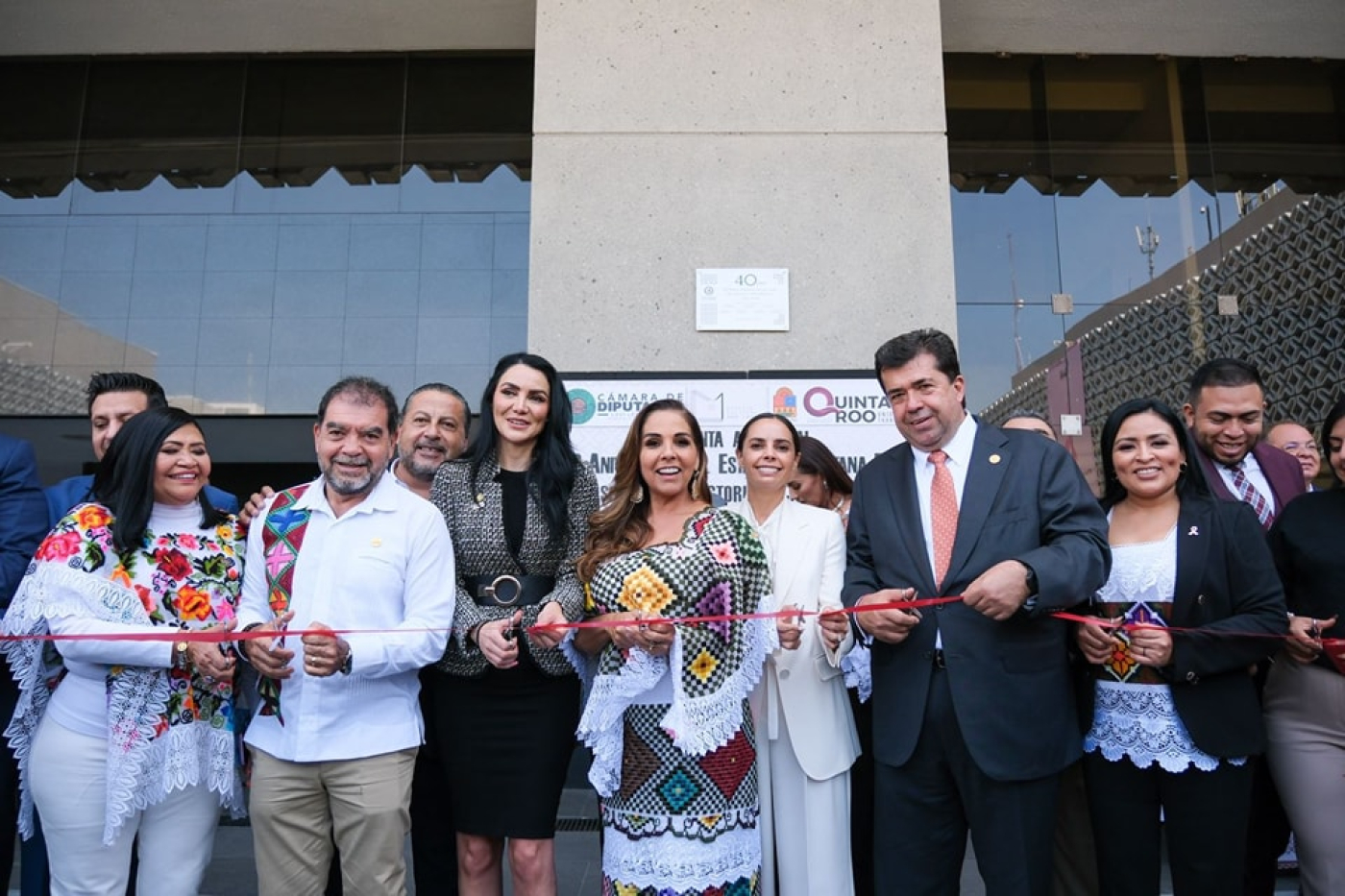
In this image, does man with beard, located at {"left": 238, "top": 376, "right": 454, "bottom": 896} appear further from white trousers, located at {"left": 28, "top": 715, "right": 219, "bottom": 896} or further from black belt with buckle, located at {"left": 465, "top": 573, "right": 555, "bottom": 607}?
white trousers, located at {"left": 28, "top": 715, "right": 219, "bottom": 896}

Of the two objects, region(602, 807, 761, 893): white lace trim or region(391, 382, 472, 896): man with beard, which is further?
A: region(391, 382, 472, 896): man with beard

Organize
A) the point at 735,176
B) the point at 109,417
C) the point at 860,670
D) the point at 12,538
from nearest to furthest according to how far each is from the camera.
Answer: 1. the point at 12,538
2. the point at 860,670
3. the point at 109,417
4. the point at 735,176

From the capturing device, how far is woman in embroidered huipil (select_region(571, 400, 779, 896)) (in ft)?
8.29

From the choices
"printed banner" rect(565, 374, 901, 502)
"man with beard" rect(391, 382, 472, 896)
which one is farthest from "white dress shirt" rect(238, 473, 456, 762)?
"printed banner" rect(565, 374, 901, 502)

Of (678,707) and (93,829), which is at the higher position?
(678,707)

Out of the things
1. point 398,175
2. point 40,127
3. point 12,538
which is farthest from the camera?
point 40,127

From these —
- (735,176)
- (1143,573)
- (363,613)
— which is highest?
(735,176)

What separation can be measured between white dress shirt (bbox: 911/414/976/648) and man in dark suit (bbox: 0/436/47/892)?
3074 millimetres

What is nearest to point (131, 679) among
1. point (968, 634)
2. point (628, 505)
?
point (628, 505)

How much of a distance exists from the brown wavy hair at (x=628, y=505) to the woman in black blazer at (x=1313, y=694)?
6.47 feet

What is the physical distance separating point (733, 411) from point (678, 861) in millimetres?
2534

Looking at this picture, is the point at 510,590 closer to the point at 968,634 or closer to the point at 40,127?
the point at 968,634

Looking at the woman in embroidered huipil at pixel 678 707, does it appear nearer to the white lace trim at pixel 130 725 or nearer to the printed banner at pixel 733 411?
the white lace trim at pixel 130 725

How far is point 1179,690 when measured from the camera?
2633 mm
